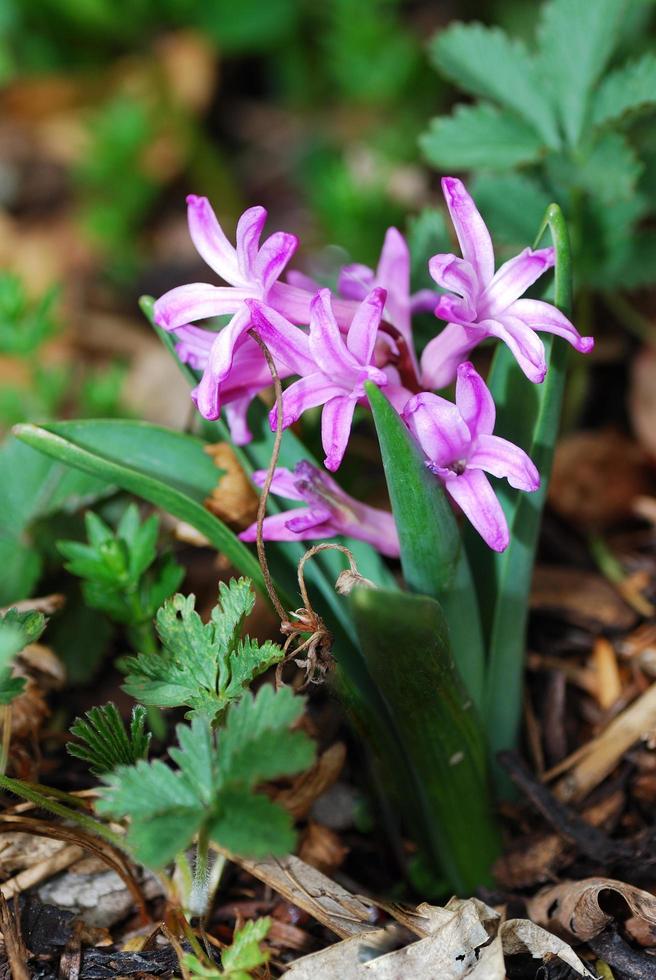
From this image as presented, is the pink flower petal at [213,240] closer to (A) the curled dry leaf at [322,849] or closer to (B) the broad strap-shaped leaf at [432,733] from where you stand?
(B) the broad strap-shaped leaf at [432,733]

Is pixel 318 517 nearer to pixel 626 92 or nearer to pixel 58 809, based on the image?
pixel 58 809

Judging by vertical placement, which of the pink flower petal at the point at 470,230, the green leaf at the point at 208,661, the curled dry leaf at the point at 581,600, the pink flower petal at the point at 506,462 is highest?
the pink flower petal at the point at 470,230

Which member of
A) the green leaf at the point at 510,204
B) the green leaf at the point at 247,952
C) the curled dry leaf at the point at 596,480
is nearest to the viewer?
the green leaf at the point at 247,952

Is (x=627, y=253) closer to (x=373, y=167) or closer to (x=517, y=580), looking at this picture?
(x=517, y=580)

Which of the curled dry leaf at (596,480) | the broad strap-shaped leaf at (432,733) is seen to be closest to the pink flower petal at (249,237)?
the broad strap-shaped leaf at (432,733)

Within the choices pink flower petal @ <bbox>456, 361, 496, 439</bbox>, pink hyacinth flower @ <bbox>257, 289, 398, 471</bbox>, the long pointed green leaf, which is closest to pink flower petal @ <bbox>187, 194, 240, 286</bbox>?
pink hyacinth flower @ <bbox>257, 289, 398, 471</bbox>

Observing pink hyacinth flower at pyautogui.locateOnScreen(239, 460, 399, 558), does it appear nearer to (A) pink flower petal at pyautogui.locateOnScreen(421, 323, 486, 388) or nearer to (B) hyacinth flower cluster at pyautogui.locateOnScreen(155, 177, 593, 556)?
(B) hyacinth flower cluster at pyautogui.locateOnScreen(155, 177, 593, 556)
